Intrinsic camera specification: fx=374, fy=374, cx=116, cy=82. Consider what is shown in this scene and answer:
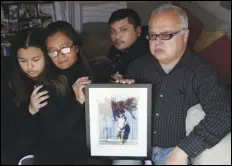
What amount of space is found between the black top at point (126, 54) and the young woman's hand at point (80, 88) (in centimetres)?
10

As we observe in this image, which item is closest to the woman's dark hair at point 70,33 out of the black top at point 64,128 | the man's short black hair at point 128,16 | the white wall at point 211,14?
the black top at point 64,128

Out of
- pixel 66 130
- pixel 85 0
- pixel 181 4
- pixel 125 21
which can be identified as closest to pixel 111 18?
pixel 125 21

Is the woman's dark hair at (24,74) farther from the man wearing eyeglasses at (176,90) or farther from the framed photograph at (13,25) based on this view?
the man wearing eyeglasses at (176,90)

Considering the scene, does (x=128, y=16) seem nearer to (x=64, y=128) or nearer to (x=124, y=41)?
(x=124, y=41)

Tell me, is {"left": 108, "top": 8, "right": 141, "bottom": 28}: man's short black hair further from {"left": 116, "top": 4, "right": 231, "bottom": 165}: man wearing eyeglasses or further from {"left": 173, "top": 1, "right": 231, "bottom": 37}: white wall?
{"left": 173, "top": 1, "right": 231, "bottom": 37}: white wall

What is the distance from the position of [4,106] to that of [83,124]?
0.89ft

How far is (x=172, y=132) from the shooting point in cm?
117

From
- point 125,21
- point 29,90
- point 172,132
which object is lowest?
point 172,132

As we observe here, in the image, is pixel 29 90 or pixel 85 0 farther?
pixel 85 0

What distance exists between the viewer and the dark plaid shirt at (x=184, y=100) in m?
1.09

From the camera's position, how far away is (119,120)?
1125mm

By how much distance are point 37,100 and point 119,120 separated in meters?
0.26

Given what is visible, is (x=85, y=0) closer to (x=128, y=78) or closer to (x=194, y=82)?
(x=128, y=78)

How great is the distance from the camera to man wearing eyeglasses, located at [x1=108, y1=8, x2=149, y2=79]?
3.79 feet
